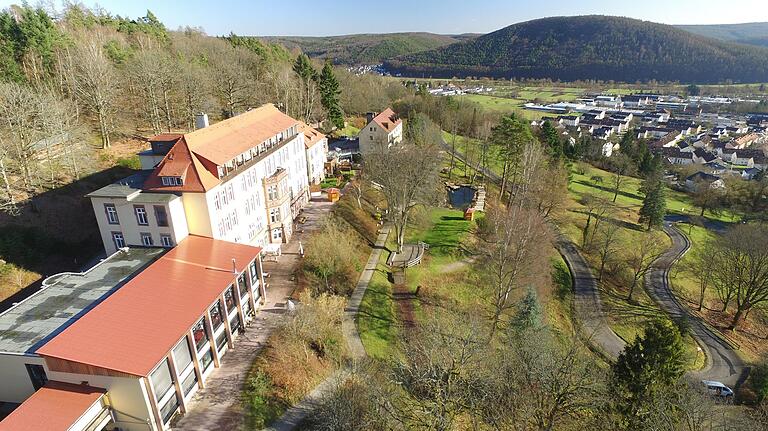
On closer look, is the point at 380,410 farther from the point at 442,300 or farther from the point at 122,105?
the point at 122,105

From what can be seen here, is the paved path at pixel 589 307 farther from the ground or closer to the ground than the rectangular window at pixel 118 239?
closer to the ground

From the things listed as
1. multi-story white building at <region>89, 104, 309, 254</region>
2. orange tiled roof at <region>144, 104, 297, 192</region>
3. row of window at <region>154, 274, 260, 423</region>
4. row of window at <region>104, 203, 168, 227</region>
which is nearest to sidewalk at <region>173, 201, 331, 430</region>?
row of window at <region>154, 274, 260, 423</region>

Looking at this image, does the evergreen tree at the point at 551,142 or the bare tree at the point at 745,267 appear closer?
the bare tree at the point at 745,267

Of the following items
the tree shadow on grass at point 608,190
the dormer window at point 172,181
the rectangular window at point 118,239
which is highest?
the dormer window at point 172,181

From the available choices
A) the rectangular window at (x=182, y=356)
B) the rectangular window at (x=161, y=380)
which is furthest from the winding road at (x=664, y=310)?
the rectangular window at (x=161, y=380)

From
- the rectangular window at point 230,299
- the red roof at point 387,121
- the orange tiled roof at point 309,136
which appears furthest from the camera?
the red roof at point 387,121

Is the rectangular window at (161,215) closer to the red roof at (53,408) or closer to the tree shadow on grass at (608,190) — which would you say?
the red roof at (53,408)

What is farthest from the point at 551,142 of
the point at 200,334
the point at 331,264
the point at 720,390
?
the point at 200,334

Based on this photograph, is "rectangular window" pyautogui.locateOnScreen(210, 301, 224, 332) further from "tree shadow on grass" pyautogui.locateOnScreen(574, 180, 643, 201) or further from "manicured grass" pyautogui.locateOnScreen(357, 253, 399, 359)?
"tree shadow on grass" pyautogui.locateOnScreen(574, 180, 643, 201)

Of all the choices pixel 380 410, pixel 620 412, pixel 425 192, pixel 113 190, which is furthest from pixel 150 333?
pixel 425 192
